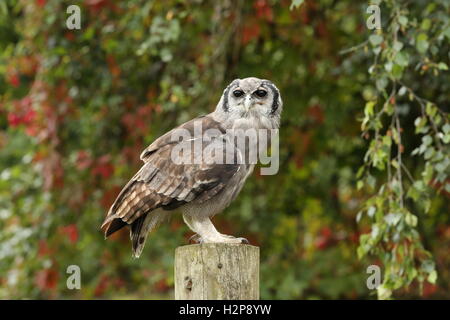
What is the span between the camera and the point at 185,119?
6.13m

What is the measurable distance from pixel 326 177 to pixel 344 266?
85cm

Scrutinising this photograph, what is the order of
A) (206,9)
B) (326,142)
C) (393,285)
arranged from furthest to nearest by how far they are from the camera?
(326,142) → (206,9) → (393,285)

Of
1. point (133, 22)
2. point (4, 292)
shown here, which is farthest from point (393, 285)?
point (4, 292)

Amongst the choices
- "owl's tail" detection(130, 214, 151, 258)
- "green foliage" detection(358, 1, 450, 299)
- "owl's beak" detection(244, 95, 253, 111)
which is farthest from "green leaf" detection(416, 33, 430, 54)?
"owl's tail" detection(130, 214, 151, 258)

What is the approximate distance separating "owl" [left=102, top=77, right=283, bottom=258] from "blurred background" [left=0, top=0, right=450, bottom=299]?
1.18 meters

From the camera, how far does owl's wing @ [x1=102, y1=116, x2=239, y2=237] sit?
4.20 meters

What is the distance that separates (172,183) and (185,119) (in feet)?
6.33

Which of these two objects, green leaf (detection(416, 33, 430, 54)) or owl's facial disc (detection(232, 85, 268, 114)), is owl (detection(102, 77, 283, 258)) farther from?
green leaf (detection(416, 33, 430, 54))

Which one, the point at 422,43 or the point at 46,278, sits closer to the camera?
the point at 422,43

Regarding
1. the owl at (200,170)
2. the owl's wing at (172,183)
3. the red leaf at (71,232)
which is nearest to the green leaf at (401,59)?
the owl at (200,170)

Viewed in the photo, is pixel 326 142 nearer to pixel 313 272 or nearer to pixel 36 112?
pixel 313 272

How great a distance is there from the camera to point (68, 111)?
6.83 metres

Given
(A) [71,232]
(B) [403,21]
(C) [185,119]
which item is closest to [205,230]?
(B) [403,21]

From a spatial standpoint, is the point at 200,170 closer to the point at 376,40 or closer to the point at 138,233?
the point at 138,233
